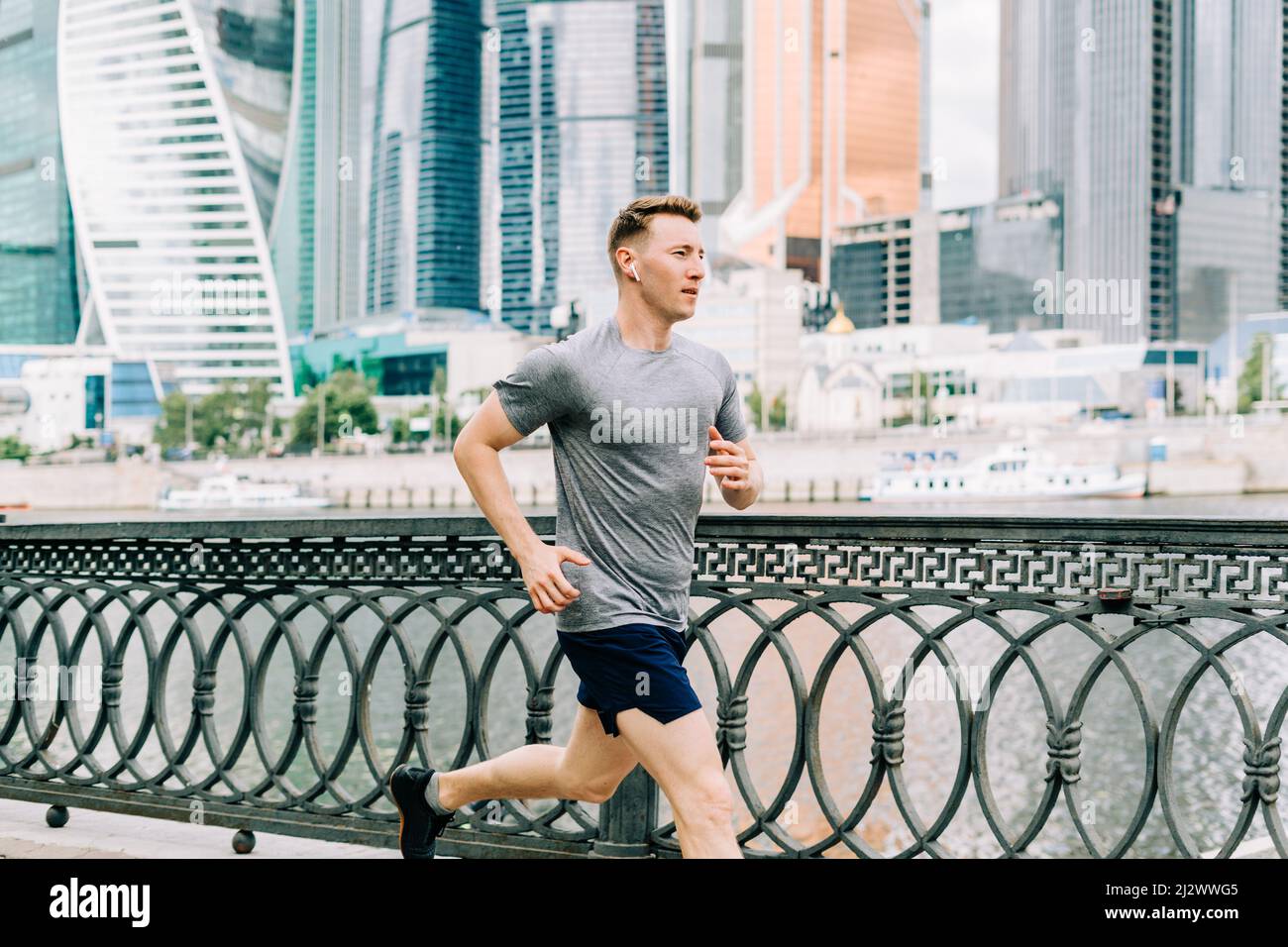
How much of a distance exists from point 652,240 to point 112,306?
375 ft

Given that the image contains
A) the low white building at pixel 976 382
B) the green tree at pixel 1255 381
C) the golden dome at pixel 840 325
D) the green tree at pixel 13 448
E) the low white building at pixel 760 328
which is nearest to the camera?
the green tree at pixel 1255 381

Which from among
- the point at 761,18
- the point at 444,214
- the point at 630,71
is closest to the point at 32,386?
the point at 444,214

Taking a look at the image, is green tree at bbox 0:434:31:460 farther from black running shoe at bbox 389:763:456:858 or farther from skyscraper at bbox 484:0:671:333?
black running shoe at bbox 389:763:456:858

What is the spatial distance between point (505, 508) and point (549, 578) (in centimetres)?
22

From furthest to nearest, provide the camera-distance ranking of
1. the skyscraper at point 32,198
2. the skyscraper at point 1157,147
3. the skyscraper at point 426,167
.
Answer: the skyscraper at point 426,167 → the skyscraper at point 1157,147 → the skyscraper at point 32,198

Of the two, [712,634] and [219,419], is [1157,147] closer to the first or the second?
[219,419]

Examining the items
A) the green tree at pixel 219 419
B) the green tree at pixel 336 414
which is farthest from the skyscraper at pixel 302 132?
the green tree at pixel 336 414

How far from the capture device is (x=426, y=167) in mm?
125500

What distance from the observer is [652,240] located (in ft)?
9.53

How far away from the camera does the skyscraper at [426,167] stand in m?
125

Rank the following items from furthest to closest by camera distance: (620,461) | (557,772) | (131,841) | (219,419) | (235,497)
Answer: (219,419), (235,497), (131,841), (557,772), (620,461)

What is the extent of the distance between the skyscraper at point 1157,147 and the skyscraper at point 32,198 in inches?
3342

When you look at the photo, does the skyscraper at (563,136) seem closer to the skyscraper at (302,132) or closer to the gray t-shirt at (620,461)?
the skyscraper at (302,132)

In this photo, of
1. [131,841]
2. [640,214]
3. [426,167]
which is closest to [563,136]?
[426,167]
